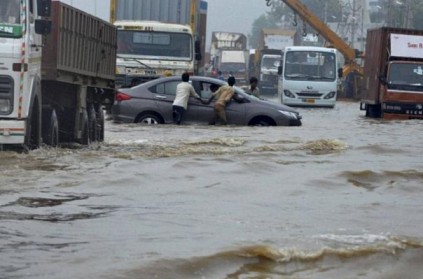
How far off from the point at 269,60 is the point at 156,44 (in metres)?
35.9

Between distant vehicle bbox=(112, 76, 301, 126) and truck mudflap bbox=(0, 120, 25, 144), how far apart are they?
359 inches

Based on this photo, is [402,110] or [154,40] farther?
[402,110]

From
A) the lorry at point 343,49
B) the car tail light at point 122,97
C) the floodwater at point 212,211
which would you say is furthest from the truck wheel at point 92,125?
the lorry at point 343,49

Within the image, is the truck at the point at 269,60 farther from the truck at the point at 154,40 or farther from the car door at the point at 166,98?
the car door at the point at 166,98

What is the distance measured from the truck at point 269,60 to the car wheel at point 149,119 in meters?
35.5

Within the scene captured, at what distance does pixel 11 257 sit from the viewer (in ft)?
26.2

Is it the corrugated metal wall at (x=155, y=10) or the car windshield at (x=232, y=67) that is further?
the car windshield at (x=232, y=67)

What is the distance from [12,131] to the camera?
14078mm

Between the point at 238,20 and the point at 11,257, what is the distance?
193m

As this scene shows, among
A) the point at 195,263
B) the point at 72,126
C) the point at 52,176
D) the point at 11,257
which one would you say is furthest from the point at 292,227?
the point at 72,126

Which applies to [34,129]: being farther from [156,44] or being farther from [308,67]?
[308,67]

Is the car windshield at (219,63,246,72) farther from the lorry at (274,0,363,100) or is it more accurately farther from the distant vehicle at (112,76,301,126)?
the distant vehicle at (112,76,301,126)

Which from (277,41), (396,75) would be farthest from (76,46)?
(277,41)

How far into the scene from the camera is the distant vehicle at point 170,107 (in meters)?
23.4
